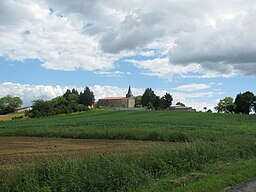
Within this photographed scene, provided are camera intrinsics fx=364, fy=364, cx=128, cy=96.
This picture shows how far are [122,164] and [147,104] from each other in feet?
549

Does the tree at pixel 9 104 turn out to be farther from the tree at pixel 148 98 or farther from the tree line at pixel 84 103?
the tree at pixel 148 98

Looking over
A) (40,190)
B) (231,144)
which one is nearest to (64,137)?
(231,144)

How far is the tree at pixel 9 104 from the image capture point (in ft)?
536

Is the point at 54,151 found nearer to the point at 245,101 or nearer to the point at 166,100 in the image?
the point at 245,101

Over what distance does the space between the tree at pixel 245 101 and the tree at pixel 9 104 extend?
99.1 m

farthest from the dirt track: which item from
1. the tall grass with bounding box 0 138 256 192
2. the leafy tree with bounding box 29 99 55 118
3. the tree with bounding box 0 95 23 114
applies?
the tree with bounding box 0 95 23 114

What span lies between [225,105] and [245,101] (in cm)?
2597

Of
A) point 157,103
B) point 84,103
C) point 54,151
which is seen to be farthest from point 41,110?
point 54,151

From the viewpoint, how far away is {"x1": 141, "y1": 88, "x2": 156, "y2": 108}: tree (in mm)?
174975

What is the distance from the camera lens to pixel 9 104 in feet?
547

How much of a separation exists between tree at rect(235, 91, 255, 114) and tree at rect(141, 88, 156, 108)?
4652 centimetres

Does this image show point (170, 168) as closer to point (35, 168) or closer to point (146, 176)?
point (146, 176)

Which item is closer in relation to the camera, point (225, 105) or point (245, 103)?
point (245, 103)

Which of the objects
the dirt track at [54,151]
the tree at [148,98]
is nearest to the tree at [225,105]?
the tree at [148,98]
